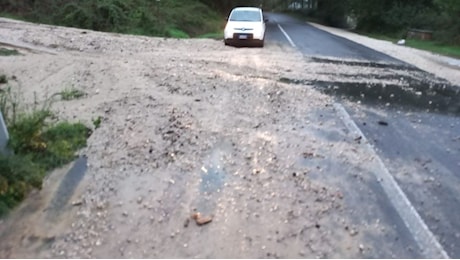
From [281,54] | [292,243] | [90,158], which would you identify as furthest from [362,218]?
[281,54]

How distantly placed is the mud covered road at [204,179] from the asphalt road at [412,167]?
0.04 metres

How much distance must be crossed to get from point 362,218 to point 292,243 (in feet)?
2.94

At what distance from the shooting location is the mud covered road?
4832 mm

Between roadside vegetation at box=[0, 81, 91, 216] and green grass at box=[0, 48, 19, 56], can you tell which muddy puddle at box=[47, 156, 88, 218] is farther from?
green grass at box=[0, 48, 19, 56]

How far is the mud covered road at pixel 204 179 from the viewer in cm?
483

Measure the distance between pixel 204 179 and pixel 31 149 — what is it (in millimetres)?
2154

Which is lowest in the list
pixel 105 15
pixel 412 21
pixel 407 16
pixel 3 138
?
pixel 412 21

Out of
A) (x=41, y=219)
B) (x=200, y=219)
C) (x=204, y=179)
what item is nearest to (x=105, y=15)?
(x=204, y=179)

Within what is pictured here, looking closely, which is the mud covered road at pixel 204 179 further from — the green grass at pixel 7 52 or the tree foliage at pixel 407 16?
the tree foliage at pixel 407 16

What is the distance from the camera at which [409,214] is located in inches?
214

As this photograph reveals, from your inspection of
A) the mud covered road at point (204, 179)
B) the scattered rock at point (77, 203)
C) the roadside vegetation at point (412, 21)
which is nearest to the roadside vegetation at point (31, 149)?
the mud covered road at point (204, 179)

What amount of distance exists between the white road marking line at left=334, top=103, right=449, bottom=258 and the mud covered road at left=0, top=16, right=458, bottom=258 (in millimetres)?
75

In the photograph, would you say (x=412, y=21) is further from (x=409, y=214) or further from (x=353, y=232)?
(x=353, y=232)

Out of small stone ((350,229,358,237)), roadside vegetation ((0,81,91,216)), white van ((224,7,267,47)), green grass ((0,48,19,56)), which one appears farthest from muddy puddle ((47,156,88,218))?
white van ((224,7,267,47))
